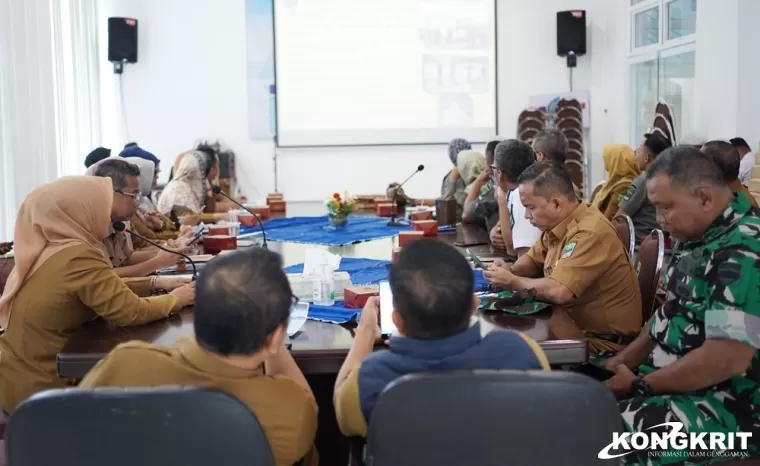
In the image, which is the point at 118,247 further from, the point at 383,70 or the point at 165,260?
the point at 383,70

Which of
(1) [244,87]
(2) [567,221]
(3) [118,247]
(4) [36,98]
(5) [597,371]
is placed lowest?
(5) [597,371]

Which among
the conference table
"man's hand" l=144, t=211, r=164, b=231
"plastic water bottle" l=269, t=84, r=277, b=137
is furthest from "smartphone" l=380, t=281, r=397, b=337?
"plastic water bottle" l=269, t=84, r=277, b=137

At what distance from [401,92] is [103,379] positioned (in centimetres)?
718

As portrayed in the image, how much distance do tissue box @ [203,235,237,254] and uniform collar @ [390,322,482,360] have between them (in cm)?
213

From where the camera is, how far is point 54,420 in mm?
1263

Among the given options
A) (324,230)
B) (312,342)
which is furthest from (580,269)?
(324,230)

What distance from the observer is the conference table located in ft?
6.21

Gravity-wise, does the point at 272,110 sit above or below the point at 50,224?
above

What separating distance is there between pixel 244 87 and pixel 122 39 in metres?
1.31

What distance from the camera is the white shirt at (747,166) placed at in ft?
18.9

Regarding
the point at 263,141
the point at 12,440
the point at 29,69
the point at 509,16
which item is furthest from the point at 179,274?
the point at 509,16

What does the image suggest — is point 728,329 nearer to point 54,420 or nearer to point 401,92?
point 54,420

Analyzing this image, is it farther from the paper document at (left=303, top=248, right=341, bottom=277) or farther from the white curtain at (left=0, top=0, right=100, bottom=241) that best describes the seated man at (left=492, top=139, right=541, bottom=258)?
the white curtain at (left=0, top=0, right=100, bottom=241)

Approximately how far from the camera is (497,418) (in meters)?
1.28
